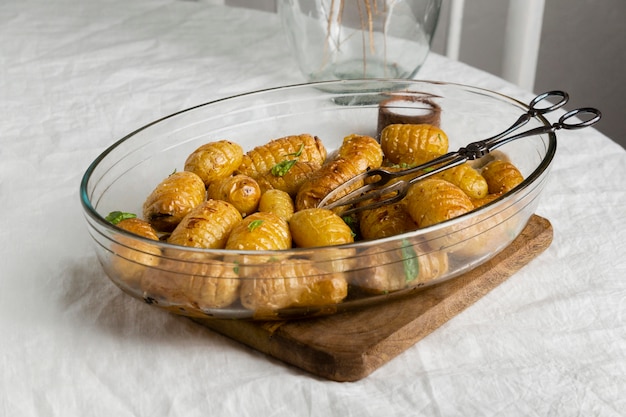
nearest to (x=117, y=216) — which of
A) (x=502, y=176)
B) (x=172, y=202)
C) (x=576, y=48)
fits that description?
(x=172, y=202)

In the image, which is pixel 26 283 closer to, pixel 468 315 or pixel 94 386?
pixel 94 386

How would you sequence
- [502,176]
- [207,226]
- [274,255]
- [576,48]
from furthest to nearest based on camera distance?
[576,48]
[502,176]
[207,226]
[274,255]

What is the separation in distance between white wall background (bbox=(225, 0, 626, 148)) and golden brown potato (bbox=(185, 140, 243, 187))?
1.44 metres

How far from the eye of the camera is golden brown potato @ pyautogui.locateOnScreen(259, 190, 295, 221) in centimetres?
78

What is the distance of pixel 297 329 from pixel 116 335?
0.17 metres

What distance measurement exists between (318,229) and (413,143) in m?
0.25

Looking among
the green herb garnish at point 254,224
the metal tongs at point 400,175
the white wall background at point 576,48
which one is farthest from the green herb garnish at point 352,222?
the white wall background at point 576,48

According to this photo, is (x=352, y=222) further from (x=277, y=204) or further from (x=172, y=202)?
(x=172, y=202)

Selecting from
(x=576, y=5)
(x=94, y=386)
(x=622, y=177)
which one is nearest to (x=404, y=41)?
(x=622, y=177)

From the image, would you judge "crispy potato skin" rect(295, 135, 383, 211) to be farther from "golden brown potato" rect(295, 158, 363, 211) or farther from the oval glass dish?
the oval glass dish

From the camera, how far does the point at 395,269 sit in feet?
2.18

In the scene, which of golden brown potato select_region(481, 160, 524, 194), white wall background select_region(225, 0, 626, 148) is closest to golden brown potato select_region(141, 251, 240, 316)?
golden brown potato select_region(481, 160, 524, 194)

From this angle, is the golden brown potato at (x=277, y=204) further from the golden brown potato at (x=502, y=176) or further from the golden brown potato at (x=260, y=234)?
the golden brown potato at (x=502, y=176)

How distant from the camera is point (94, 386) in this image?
670 millimetres
